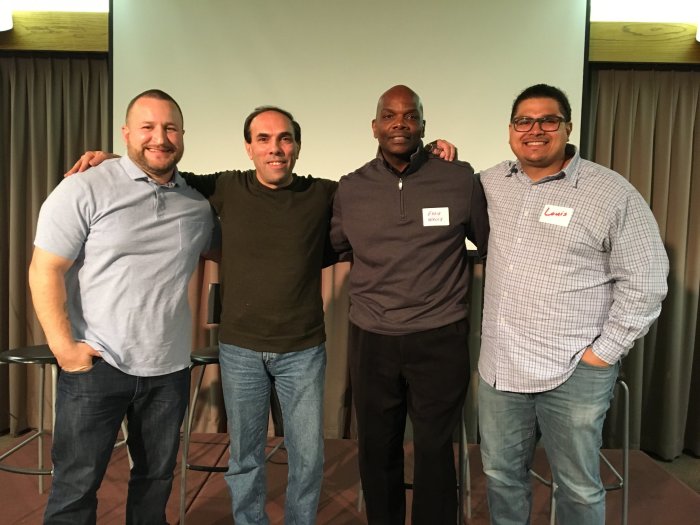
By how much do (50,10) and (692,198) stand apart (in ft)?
14.1

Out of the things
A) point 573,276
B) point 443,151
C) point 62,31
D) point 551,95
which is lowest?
point 573,276

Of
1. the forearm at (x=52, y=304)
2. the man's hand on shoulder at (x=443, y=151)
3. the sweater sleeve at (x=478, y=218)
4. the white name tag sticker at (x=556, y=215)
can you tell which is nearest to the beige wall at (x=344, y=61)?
the man's hand on shoulder at (x=443, y=151)

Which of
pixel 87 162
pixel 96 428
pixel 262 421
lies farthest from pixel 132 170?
pixel 262 421

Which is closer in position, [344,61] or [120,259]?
[120,259]

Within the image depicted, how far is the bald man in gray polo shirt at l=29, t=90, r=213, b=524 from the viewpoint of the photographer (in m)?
1.66

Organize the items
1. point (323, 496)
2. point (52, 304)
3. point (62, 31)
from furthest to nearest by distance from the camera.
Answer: point (62, 31), point (323, 496), point (52, 304)

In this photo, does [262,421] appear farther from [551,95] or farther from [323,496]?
[551,95]

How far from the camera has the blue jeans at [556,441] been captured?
1701 mm

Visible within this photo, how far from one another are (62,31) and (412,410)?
3.21 m

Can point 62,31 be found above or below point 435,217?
above

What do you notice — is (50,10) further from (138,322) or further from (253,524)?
(253,524)

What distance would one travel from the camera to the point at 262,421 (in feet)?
6.40

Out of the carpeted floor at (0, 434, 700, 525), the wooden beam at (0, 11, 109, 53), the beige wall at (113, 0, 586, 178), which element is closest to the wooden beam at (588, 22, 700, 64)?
the beige wall at (113, 0, 586, 178)

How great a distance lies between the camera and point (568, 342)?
1699 mm
